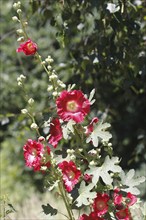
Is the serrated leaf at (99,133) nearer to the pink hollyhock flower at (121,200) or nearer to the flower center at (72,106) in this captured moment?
the flower center at (72,106)

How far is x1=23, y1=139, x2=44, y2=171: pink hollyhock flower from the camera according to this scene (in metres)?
2.02

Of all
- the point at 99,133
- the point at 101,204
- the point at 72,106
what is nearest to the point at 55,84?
the point at 72,106

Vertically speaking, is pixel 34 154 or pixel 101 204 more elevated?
pixel 34 154

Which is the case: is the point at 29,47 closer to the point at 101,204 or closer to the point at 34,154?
the point at 34,154

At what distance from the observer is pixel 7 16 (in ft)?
24.4

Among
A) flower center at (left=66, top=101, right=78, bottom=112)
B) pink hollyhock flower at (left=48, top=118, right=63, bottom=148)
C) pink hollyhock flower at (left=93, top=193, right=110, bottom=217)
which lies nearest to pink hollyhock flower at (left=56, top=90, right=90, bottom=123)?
flower center at (left=66, top=101, right=78, bottom=112)

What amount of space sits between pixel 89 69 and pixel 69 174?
1345 millimetres

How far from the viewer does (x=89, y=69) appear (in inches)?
129

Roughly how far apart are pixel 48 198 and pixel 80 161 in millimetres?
2943

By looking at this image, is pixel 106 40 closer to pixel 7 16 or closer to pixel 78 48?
pixel 78 48

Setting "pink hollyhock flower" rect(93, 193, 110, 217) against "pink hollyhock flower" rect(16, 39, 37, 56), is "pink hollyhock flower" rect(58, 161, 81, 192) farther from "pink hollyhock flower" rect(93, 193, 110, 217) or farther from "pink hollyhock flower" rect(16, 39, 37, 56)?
"pink hollyhock flower" rect(16, 39, 37, 56)

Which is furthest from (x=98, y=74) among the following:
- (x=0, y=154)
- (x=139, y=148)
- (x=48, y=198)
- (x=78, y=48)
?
(x=0, y=154)

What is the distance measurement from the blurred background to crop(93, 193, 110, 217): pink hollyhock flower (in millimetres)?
385

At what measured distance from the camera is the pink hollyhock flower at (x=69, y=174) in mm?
2012
